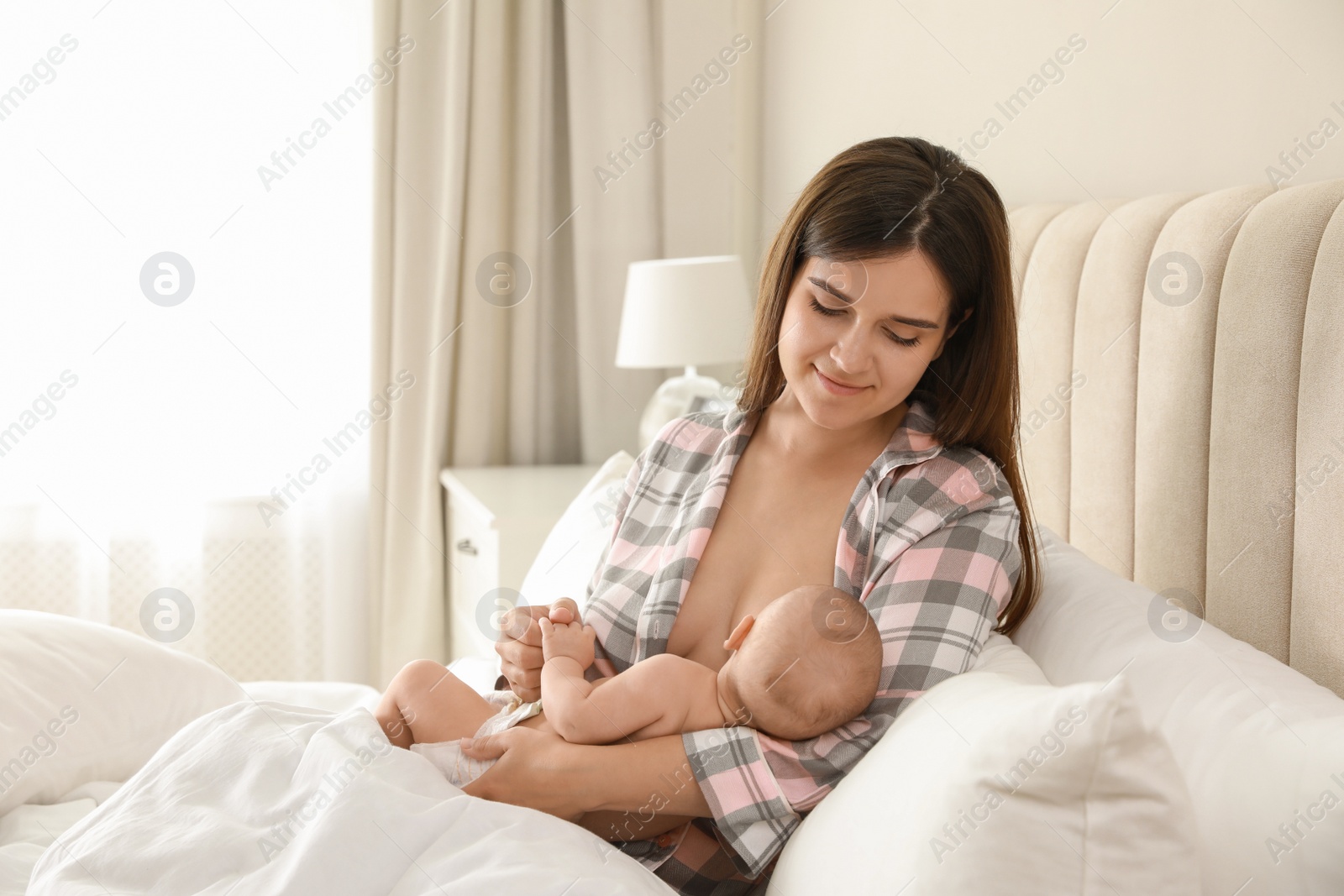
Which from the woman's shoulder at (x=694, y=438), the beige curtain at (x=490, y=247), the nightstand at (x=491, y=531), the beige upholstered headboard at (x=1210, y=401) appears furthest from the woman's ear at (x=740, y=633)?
the beige curtain at (x=490, y=247)

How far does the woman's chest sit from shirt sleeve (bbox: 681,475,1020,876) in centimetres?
11

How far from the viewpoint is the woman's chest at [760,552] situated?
121 cm

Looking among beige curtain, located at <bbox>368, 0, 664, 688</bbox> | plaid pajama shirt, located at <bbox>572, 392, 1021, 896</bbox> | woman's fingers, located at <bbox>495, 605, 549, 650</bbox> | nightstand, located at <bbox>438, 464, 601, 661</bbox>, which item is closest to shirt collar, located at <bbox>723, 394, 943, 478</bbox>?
plaid pajama shirt, located at <bbox>572, 392, 1021, 896</bbox>

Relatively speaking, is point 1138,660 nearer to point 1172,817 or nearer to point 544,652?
point 1172,817

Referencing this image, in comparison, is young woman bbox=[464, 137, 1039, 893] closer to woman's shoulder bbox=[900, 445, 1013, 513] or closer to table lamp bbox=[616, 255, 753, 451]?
woman's shoulder bbox=[900, 445, 1013, 513]

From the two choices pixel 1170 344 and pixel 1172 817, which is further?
pixel 1170 344

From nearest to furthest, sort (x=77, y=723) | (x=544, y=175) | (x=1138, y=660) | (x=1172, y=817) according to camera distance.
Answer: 1. (x=1172, y=817)
2. (x=1138, y=660)
3. (x=77, y=723)
4. (x=544, y=175)

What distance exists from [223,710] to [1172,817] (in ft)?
2.95

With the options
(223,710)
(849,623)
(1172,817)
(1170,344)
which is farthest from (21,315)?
(1172,817)

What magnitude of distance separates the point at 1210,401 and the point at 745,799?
0.69 m

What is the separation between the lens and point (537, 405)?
308 cm

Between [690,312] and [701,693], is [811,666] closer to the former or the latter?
[701,693]

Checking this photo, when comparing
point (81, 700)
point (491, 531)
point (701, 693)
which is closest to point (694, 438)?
point (701, 693)

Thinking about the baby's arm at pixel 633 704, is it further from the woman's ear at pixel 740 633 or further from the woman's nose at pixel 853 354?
the woman's nose at pixel 853 354
